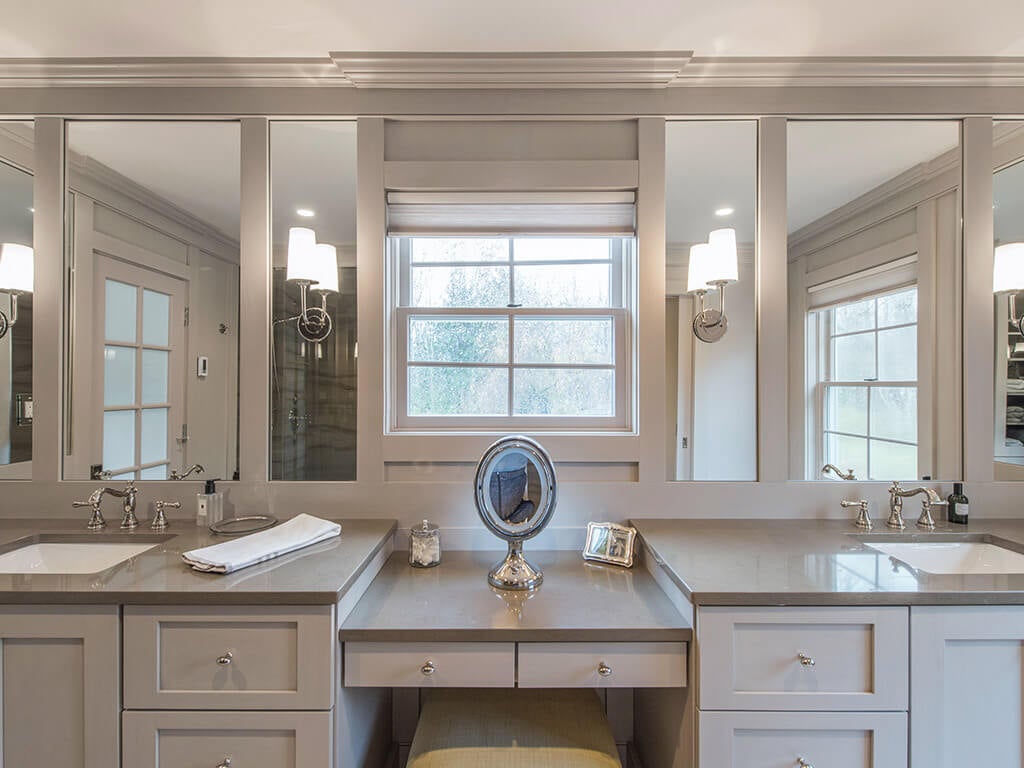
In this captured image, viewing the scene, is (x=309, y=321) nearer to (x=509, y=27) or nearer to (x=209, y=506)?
(x=209, y=506)

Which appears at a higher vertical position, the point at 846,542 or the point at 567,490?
the point at 567,490

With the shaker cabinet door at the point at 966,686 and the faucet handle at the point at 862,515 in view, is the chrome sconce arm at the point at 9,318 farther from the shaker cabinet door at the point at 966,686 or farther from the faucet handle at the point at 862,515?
the faucet handle at the point at 862,515

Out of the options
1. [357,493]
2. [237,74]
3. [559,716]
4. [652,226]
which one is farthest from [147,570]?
[652,226]

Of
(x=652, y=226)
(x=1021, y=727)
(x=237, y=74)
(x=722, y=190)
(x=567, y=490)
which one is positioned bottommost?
(x=1021, y=727)

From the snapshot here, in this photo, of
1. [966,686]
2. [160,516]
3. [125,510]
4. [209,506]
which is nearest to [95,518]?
[125,510]

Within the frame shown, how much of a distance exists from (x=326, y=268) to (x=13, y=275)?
1.11 m

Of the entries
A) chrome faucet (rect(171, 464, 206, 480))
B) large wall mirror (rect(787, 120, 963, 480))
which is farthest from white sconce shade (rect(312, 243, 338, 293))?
large wall mirror (rect(787, 120, 963, 480))

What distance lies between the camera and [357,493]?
1673mm

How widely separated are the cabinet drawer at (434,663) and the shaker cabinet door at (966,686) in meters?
0.95

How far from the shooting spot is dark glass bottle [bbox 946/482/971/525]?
5.25ft

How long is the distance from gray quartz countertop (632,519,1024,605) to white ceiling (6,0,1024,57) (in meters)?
1.61

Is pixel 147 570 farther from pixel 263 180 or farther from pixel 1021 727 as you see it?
pixel 1021 727

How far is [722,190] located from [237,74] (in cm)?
178

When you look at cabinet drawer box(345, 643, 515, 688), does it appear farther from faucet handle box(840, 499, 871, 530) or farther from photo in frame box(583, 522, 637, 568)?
faucet handle box(840, 499, 871, 530)
